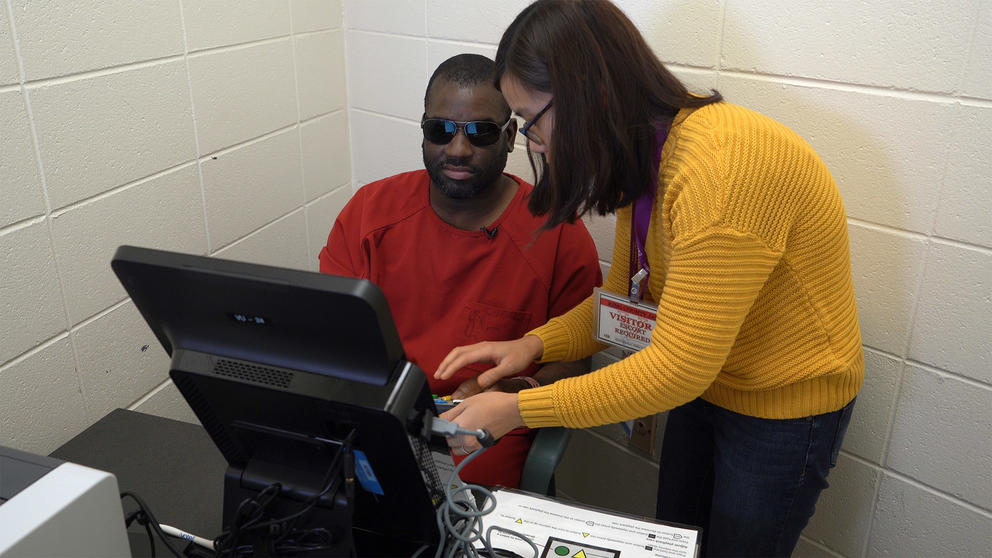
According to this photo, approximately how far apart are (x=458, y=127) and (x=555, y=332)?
53 centimetres

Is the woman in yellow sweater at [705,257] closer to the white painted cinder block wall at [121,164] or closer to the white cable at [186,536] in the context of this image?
the white cable at [186,536]

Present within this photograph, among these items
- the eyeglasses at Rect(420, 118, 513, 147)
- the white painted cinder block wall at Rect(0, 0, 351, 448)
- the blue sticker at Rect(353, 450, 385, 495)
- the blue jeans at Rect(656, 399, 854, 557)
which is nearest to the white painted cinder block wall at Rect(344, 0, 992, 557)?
the blue jeans at Rect(656, 399, 854, 557)

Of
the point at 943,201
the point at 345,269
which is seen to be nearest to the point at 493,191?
the point at 345,269

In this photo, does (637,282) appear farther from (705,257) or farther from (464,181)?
(464,181)

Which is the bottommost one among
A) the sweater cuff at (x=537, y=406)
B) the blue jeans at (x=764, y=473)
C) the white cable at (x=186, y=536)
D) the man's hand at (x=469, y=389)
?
the blue jeans at (x=764, y=473)

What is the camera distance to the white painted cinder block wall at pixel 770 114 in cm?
148

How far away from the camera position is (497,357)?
1532mm

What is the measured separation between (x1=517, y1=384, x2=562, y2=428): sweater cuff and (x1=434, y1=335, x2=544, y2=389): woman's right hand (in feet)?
0.68

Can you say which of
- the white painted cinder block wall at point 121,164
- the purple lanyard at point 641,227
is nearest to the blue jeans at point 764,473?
the purple lanyard at point 641,227

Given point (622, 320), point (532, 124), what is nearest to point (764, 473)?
point (622, 320)

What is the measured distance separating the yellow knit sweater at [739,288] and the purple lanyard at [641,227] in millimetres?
19

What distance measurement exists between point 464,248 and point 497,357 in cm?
35

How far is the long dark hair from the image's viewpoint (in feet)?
3.92

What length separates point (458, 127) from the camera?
5.67ft
